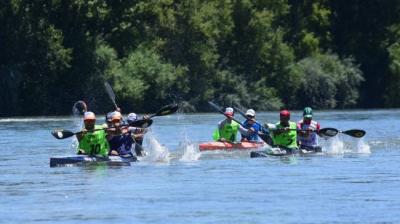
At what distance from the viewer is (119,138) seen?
36000mm

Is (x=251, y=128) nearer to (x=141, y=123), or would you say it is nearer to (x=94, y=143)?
(x=141, y=123)

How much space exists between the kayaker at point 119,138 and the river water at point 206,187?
1.69 feet

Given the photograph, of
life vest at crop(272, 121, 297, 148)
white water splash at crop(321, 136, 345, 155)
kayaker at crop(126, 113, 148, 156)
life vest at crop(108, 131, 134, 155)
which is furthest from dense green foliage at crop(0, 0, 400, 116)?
life vest at crop(108, 131, 134, 155)

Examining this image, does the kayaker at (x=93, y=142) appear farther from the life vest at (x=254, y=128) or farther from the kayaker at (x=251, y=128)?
the life vest at (x=254, y=128)

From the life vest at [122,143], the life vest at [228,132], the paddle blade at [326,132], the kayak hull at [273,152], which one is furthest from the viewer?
the life vest at [228,132]

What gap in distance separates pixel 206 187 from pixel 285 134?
30.6 feet

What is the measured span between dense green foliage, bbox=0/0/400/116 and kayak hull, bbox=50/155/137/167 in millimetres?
37929

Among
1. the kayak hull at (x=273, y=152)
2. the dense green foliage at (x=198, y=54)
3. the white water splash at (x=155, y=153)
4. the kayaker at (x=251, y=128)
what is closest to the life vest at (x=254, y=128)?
the kayaker at (x=251, y=128)

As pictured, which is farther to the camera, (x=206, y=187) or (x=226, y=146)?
(x=226, y=146)

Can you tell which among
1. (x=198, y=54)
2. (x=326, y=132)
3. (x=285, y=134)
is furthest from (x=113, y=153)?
(x=198, y=54)

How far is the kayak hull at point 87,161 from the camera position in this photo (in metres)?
34.7

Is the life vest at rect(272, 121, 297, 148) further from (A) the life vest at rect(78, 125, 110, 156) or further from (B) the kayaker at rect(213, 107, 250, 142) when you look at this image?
(A) the life vest at rect(78, 125, 110, 156)

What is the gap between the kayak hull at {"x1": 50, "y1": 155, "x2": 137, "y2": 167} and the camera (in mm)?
34719

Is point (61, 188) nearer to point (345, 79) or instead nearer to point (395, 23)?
point (345, 79)
